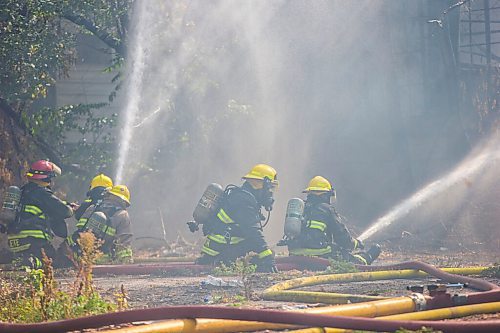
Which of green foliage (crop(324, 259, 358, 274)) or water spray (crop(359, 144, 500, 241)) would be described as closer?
green foliage (crop(324, 259, 358, 274))

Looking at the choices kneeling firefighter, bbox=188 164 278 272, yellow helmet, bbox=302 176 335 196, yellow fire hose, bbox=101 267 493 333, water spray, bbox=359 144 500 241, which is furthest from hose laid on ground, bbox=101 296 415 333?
water spray, bbox=359 144 500 241

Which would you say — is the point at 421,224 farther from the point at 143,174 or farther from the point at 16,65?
the point at 16,65

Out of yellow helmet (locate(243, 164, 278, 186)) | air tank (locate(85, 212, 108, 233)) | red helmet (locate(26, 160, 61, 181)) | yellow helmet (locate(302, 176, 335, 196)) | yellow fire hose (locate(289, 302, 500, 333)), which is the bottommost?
yellow fire hose (locate(289, 302, 500, 333))

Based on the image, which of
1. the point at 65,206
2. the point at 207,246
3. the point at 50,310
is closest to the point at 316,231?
the point at 207,246

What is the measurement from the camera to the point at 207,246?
10.4 m

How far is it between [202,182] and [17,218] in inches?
272

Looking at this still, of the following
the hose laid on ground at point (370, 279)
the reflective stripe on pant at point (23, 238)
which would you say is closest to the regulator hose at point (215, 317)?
the hose laid on ground at point (370, 279)

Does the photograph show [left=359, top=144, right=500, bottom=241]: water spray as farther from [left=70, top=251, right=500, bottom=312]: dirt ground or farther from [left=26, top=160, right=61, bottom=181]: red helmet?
[left=26, top=160, right=61, bottom=181]: red helmet

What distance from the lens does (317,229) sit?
1057cm

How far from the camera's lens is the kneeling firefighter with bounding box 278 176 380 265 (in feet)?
34.5

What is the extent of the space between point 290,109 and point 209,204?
7.89m

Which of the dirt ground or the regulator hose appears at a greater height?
the regulator hose

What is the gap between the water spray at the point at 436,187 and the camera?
1611 cm

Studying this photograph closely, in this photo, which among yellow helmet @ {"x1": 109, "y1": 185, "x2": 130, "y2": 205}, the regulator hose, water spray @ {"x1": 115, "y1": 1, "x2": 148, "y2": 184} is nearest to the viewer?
the regulator hose
